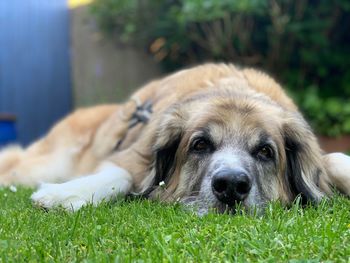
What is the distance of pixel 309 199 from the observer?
3.03 meters

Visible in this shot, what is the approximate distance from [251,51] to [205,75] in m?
Result: 4.50

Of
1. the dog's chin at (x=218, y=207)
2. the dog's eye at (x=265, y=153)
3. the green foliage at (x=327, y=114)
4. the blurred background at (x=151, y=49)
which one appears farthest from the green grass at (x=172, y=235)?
the green foliage at (x=327, y=114)

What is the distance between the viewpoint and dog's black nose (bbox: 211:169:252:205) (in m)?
2.60

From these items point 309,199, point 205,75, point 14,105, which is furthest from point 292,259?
point 14,105

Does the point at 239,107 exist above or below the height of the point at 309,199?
above

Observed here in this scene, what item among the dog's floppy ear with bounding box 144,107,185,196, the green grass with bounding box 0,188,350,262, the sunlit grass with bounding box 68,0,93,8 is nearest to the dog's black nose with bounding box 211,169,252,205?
the green grass with bounding box 0,188,350,262

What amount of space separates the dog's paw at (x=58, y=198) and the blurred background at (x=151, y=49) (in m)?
4.56

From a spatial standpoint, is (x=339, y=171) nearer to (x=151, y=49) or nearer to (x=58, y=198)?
(x=58, y=198)

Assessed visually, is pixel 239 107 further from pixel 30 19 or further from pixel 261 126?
pixel 30 19

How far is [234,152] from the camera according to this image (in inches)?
113

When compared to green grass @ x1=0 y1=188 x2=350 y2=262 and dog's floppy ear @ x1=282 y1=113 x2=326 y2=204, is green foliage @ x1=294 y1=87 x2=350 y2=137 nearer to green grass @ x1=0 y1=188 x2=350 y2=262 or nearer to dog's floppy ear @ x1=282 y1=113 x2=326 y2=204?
dog's floppy ear @ x1=282 y1=113 x2=326 y2=204

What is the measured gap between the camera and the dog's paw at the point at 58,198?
2871mm

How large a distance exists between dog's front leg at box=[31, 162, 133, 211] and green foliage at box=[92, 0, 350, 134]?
429 centimetres

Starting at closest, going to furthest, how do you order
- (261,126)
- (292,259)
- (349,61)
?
(292,259), (261,126), (349,61)
